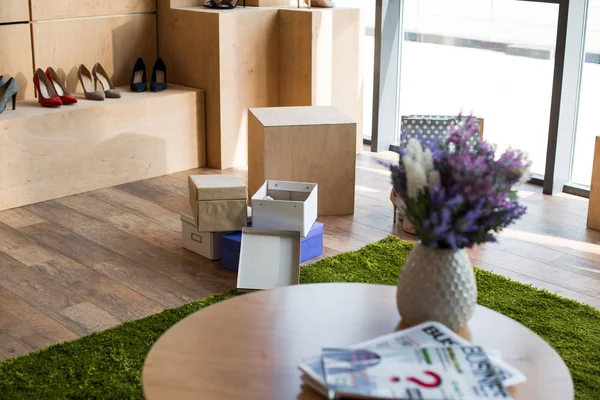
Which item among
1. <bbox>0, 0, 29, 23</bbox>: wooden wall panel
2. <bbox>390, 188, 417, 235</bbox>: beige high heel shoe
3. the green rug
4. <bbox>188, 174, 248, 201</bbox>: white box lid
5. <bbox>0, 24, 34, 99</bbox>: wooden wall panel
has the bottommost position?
the green rug

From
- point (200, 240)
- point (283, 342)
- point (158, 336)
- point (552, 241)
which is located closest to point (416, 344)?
point (283, 342)

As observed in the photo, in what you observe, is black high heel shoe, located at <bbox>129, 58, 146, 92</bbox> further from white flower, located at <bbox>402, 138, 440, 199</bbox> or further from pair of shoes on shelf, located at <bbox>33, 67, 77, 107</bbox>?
white flower, located at <bbox>402, 138, 440, 199</bbox>

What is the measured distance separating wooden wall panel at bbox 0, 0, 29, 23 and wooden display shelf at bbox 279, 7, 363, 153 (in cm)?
141

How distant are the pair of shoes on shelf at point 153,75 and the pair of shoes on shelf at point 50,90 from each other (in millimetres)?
418

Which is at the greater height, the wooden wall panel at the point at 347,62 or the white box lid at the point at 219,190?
the wooden wall panel at the point at 347,62

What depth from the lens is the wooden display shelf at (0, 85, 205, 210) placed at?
3.96 m

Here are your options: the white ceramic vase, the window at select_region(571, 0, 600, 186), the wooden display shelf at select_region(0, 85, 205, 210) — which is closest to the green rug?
the white ceramic vase

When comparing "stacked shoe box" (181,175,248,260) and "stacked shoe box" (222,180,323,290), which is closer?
"stacked shoe box" (222,180,323,290)

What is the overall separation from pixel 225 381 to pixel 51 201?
2.72 meters

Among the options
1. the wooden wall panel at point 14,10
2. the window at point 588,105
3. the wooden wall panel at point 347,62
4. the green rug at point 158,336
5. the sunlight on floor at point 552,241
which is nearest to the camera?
the green rug at point 158,336

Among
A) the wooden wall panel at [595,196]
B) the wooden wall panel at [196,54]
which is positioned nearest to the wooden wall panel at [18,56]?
the wooden wall panel at [196,54]

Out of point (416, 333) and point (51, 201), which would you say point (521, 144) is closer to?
point (51, 201)

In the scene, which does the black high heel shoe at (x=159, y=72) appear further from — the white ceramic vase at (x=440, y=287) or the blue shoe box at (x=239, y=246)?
the white ceramic vase at (x=440, y=287)

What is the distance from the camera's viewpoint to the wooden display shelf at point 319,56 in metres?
4.68
